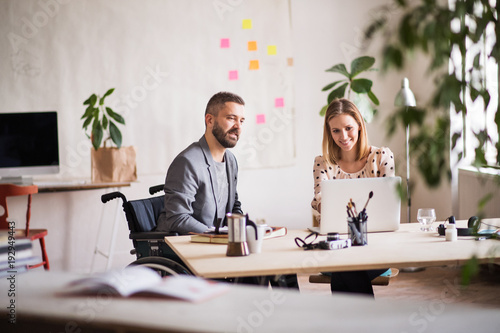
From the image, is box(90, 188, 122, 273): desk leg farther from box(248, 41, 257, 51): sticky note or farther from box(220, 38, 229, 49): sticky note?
box(248, 41, 257, 51): sticky note

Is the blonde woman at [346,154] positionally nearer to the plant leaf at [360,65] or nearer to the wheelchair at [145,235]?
the wheelchair at [145,235]

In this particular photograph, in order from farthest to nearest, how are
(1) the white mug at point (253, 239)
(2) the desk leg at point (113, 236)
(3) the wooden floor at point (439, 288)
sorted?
(2) the desk leg at point (113, 236)
(3) the wooden floor at point (439, 288)
(1) the white mug at point (253, 239)

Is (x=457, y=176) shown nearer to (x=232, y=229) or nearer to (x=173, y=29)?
(x=173, y=29)

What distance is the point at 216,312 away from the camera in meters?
0.97

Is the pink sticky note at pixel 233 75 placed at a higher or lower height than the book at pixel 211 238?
higher

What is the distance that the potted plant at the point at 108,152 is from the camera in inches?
182

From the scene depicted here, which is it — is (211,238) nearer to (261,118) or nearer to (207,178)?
(207,178)

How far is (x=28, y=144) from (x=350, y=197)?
3025 mm

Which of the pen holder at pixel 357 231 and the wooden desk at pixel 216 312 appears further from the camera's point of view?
the pen holder at pixel 357 231

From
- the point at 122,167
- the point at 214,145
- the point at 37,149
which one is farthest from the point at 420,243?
the point at 37,149

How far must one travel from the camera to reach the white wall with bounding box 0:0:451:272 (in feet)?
16.4

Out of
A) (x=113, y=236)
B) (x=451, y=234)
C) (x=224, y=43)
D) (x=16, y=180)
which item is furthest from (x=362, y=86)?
(x=16, y=180)

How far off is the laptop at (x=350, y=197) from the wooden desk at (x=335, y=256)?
127 millimetres

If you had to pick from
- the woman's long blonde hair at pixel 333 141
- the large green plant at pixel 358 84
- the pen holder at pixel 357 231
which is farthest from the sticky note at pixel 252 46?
the pen holder at pixel 357 231
